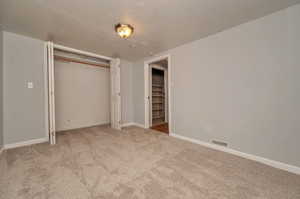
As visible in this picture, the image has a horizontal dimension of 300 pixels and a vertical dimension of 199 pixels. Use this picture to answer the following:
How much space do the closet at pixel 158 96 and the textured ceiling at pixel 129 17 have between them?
2.32 m

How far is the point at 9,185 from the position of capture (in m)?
1.34

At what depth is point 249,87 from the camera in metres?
1.95

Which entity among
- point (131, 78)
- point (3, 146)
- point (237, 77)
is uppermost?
point (131, 78)

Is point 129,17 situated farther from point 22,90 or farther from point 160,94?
point 160,94

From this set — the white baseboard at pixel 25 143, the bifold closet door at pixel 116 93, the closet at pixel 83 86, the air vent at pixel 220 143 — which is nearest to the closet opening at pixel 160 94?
the bifold closet door at pixel 116 93

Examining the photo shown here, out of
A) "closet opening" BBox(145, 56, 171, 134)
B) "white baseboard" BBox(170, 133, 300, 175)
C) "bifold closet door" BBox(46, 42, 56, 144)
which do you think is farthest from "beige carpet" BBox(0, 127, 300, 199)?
"closet opening" BBox(145, 56, 171, 134)

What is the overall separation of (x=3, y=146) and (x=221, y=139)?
423 cm

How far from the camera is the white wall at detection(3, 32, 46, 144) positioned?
2.31 m

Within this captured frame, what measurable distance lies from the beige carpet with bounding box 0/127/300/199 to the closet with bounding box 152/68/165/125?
2.57 metres

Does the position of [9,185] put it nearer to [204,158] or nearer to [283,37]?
[204,158]

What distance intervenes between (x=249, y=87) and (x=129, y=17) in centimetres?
228

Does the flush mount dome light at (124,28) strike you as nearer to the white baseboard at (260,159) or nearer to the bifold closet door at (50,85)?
the bifold closet door at (50,85)

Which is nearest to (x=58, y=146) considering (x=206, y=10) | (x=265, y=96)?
(x=206, y=10)

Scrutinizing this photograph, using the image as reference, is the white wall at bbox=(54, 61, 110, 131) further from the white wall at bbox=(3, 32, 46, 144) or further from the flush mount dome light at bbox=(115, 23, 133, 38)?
the flush mount dome light at bbox=(115, 23, 133, 38)
